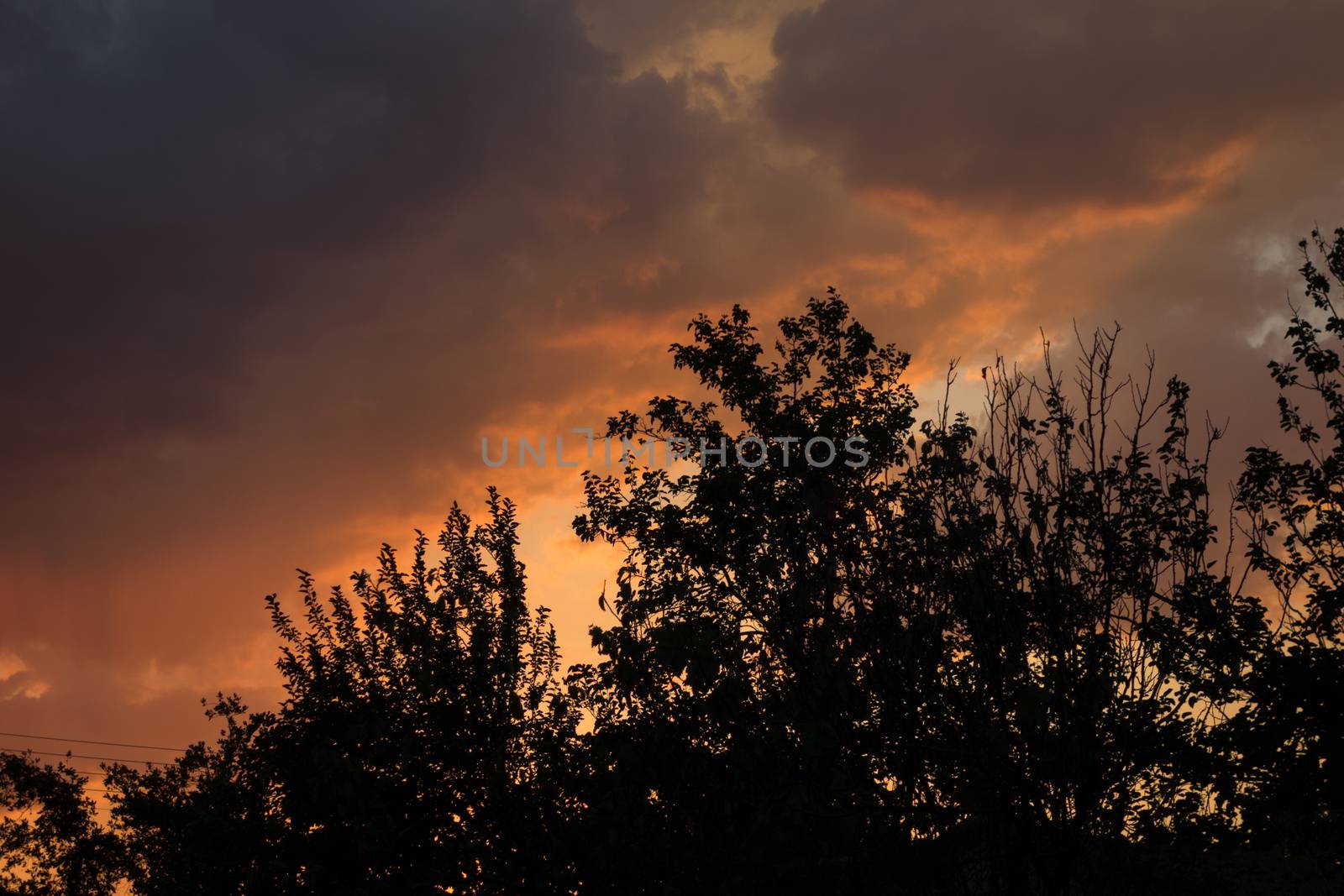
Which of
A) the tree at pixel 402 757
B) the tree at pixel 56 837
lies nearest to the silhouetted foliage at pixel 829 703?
the tree at pixel 402 757

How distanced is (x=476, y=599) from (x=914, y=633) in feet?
42.9

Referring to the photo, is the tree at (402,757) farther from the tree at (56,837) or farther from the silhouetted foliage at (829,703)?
the tree at (56,837)

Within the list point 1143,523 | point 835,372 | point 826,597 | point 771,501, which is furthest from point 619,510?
point 826,597

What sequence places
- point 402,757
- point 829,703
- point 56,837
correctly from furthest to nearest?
point 56,837 < point 402,757 < point 829,703

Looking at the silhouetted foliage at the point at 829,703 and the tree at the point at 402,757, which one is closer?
the silhouetted foliage at the point at 829,703

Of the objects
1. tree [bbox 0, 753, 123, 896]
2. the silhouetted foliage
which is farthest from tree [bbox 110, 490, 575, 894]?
tree [bbox 0, 753, 123, 896]

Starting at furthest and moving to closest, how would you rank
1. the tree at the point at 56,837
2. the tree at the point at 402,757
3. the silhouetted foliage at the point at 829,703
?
the tree at the point at 56,837
the tree at the point at 402,757
the silhouetted foliage at the point at 829,703

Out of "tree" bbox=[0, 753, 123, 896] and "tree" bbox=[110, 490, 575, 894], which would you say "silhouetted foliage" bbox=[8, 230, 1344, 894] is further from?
"tree" bbox=[0, 753, 123, 896]

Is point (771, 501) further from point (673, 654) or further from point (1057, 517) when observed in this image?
point (673, 654)

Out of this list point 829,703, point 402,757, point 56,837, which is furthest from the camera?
point 56,837

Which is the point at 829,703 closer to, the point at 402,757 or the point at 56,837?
the point at 402,757

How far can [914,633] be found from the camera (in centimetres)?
837

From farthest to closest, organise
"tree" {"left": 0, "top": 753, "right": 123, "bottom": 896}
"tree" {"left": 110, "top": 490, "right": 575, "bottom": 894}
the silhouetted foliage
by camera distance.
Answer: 1. "tree" {"left": 0, "top": 753, "right": 123, "bottom": 896}
2. "tree" {"left": 110, "top": 490, "right": 575, "bottom": 894}
3. the silhouetted foliage

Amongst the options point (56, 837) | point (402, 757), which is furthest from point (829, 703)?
point (56, 837)
